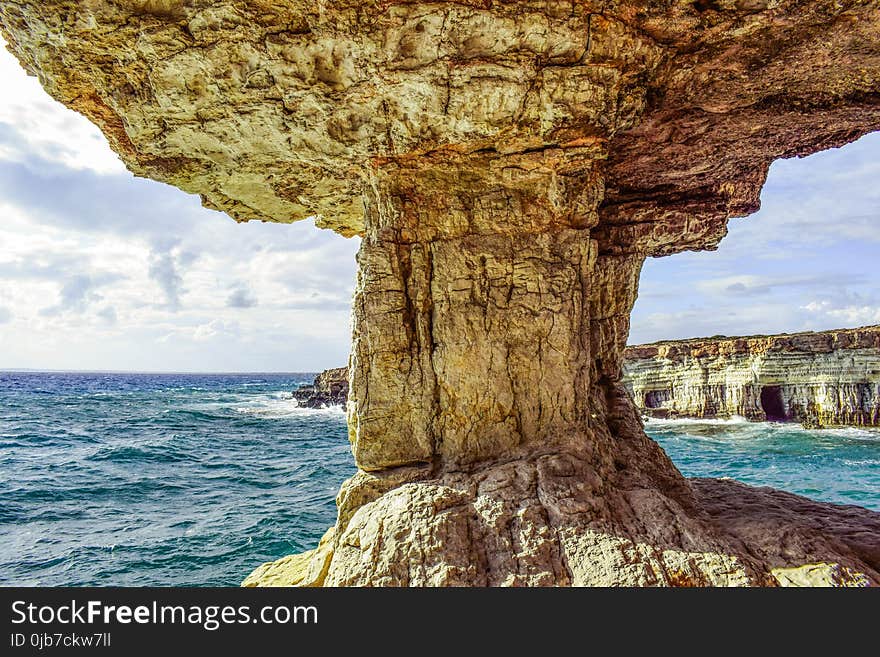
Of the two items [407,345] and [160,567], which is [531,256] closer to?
[407,345]

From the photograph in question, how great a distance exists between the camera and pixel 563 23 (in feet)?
18.1

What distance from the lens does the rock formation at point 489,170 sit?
5480 mm

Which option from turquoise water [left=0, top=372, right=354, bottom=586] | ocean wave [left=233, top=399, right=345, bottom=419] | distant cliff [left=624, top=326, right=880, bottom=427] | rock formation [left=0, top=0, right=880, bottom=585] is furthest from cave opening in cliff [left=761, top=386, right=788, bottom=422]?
rock formation [left=0, top=0, right=880, bottom=585]

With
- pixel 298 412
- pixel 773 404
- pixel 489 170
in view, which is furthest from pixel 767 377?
pixel 298 412

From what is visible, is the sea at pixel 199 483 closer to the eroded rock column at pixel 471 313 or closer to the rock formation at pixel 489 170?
the rock formation at pixel 489 170

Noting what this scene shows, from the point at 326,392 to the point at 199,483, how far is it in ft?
137

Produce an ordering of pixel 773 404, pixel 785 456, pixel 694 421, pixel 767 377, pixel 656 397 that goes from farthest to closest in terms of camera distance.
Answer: pixel 656 397
pixel 694 421
pixel 773 404
pixel 767 377
pixel 785 456

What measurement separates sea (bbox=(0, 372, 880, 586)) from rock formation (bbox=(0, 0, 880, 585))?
5532mm

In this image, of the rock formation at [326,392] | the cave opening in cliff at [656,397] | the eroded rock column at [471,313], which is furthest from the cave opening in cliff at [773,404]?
the rock formation at [326,392]

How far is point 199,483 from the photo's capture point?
799 inches

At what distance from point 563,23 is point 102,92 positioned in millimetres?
5836

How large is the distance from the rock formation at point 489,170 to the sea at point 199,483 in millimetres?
5532

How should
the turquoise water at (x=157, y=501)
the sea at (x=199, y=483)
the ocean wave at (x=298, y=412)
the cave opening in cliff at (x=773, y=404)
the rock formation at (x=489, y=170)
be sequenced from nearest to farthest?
the rock formation at (x=489, y=170) → the turquoise water at (x=157, y=501) → the sea at (x=199, y=483) → the cave opening in cliff at (x=773, y=404) → the ocean wave at (x=298, y=412)

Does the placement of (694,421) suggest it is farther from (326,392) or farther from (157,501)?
(326,392)
